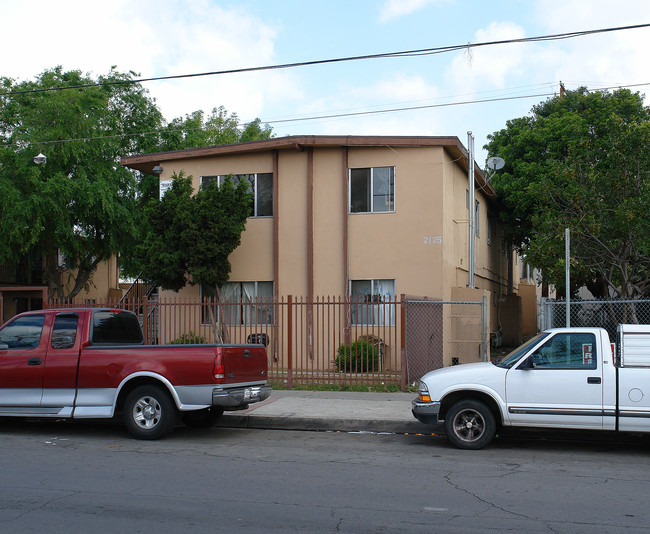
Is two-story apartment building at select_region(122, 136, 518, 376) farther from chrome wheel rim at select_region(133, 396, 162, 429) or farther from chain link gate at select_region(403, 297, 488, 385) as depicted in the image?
chrome wheel rim at select_region(133, 396, 162, 429)

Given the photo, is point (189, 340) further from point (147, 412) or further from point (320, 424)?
point (147, 412)

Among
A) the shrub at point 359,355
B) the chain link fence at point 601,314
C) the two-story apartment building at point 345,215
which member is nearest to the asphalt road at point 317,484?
the chain link fence at point 601,314

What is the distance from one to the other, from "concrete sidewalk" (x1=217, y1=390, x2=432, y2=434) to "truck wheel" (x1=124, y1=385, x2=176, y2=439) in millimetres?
1845

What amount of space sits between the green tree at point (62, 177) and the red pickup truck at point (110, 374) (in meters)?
13.8

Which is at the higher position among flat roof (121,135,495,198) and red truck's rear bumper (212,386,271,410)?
flat roof (121,135,495,198)

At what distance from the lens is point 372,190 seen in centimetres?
1827

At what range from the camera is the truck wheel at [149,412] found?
9.45 metres

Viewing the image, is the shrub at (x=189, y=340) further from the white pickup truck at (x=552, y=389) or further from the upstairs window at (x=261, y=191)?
the white pickup truck at (x=552, y=389)

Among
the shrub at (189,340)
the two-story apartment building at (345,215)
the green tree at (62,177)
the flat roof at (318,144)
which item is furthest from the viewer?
the green tree at (62,177)

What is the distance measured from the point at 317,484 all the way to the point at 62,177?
19.6 metres

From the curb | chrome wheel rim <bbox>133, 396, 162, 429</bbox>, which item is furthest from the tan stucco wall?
chrome wheel rim <bbox>133, 396, 162, 429</bbox>

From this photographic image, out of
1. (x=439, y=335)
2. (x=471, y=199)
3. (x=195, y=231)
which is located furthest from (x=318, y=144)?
(x=439, y=335)

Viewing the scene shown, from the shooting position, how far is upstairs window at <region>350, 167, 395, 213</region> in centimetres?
1816

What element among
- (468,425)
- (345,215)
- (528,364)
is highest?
(345,215)
